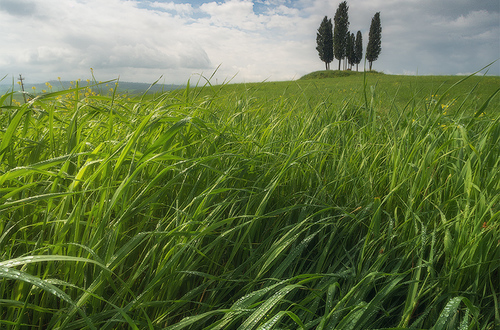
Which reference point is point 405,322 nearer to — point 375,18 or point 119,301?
point 119,301

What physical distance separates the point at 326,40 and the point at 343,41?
3.58 meters

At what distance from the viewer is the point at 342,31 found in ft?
151

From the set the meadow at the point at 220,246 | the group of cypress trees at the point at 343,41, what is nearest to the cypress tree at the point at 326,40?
the group of cypress trees at the point at 343,41

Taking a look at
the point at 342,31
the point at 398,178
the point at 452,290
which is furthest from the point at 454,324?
the point at 342,31

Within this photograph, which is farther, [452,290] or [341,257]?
[341,257]

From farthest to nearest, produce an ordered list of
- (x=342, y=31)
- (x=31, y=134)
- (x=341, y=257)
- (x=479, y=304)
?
1. (x=342, y=31)
2. (x=31, y=134)
3. (x=341, y=257)
4. (x=479, y=304)

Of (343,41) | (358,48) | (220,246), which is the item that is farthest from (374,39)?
(220,246)

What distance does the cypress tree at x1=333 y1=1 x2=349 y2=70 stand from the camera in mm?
45938

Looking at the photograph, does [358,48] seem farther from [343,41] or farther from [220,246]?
[220,246]

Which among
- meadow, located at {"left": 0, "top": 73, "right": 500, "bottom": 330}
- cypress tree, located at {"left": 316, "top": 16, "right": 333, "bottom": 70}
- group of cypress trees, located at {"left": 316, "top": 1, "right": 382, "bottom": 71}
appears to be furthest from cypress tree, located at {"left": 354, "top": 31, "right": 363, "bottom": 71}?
meadow, located at {"left": 0, "top": 73, "right": 500, "bottom": 330}

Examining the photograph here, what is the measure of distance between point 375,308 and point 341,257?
26 cm

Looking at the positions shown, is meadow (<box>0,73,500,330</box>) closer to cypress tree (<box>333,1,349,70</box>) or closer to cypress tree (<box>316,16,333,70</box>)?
cypress tree (<box>333,1,349,70</box>)

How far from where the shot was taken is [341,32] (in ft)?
151

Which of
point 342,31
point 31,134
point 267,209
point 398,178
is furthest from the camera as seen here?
point 342,31
